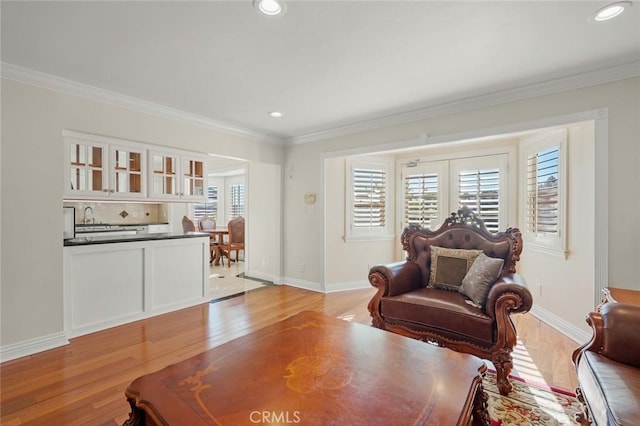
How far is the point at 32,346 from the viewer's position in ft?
8.34

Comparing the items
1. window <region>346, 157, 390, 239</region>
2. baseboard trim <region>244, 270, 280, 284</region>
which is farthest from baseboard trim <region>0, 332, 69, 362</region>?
window <region>346, 157, 390, 239</region>

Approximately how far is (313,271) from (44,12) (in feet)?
12.9

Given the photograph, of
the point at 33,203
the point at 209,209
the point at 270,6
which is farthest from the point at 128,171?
the point at 209,209

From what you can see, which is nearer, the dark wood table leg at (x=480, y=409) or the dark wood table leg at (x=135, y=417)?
the dark wood table leg at (x=135, y=417)

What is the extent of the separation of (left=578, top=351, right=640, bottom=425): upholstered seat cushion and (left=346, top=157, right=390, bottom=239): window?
133 inches

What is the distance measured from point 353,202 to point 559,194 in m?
2.59

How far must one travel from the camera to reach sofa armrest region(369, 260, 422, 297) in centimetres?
257

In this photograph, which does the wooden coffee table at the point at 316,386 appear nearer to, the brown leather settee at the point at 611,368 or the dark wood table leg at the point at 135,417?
the dark wood table leg at the point at 135,417

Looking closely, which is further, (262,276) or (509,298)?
(262,276)

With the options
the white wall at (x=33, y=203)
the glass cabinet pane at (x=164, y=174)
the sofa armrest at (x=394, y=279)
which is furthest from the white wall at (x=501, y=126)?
the white wall at (x=33, y=203)

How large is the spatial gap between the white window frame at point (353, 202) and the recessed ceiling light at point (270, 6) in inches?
119

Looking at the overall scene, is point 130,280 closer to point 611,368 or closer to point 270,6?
point 270,6

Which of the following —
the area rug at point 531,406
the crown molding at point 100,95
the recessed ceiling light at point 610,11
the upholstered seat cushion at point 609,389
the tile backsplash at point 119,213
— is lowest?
the area rug at point 531,406

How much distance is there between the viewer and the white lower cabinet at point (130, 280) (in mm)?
2854
